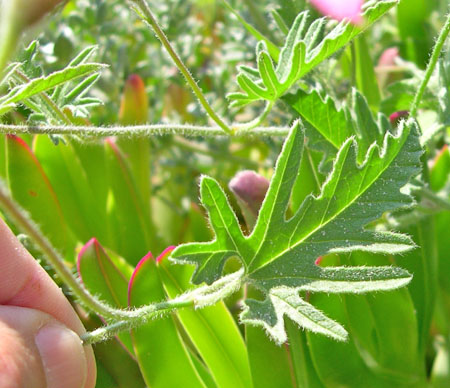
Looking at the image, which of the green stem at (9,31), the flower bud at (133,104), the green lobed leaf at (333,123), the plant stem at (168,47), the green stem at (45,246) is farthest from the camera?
the flower bud at (133,104)

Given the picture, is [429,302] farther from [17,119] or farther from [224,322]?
[17,119]

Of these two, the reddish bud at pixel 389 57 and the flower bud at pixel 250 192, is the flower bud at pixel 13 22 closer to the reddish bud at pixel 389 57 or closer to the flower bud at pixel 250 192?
the flower bud at pixel 250 192

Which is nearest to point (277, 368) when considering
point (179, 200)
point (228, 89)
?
point (179, 200)

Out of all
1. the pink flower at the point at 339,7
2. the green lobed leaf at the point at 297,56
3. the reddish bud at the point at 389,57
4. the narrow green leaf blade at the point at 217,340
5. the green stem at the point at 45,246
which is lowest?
the reddish bud at the point at 389,57

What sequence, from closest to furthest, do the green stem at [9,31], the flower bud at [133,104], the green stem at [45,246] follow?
the green stem at [9,31] < the green stem at [45,246] < the flower bud at [133,104]

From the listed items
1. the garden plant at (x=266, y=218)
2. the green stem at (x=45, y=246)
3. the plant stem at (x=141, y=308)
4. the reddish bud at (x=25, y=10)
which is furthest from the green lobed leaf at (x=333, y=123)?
the reddish bud at (x=25, y=10)

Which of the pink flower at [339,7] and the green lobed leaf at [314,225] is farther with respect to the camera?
the pink flower at [339,7]

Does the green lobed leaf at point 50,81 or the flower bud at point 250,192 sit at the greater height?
the green lobed leaf at point 50,81
